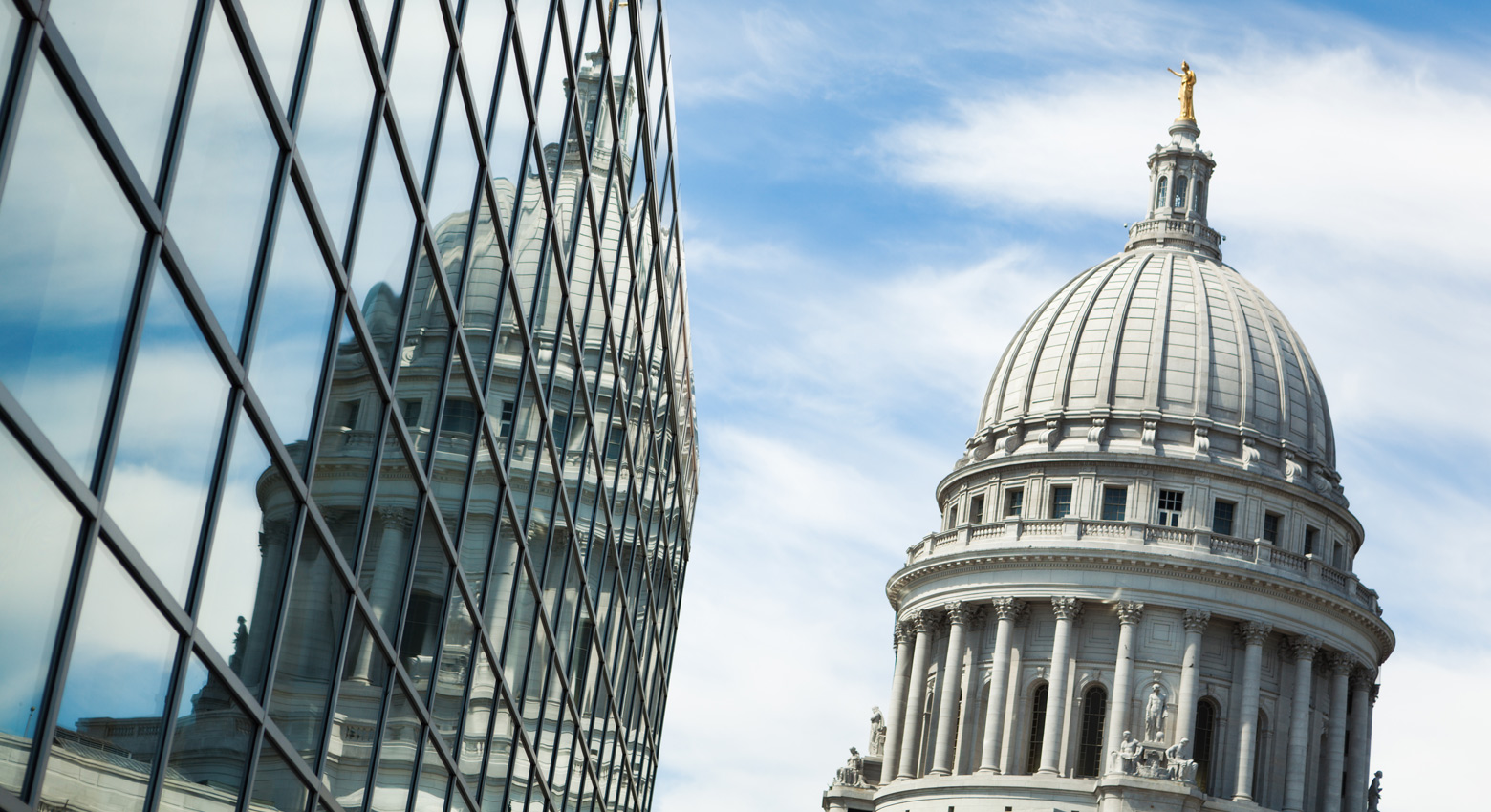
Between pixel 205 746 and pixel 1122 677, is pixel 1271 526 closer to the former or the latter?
pixel 1122 677

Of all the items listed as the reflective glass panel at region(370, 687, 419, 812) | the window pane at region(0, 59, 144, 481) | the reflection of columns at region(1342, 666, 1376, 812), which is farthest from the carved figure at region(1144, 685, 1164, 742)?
the window pane at region(0, 59, 144, 481)

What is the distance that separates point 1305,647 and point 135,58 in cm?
7655

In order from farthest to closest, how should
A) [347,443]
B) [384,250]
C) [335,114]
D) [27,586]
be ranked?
[384,250]
[347,443]
[335,114]
[27,586]

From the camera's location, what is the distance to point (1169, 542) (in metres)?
81.4

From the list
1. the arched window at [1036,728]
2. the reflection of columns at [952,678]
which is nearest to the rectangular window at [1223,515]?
the arched window at [1036,728]

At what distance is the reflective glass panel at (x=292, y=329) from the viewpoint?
13.1 metres

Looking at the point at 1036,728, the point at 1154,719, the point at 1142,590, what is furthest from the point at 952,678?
the point at 1154,719

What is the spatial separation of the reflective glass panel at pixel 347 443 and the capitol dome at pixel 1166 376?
71.5 meters

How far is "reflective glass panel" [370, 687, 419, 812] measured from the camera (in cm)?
1827

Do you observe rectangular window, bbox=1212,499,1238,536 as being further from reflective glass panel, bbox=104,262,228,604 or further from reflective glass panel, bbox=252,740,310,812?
reflective glass panel, bbox=104,262,228,604

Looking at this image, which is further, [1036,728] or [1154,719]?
[1036,728]

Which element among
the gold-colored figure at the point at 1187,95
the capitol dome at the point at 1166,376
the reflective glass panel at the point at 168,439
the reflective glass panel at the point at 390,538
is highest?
the gold-colored figure at the point at 1187,95

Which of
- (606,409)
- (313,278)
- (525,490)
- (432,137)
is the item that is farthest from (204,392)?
(606,409)

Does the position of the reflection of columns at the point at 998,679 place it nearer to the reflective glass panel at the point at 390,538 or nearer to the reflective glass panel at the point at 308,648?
the reflective glass panel at the point at 390,538
